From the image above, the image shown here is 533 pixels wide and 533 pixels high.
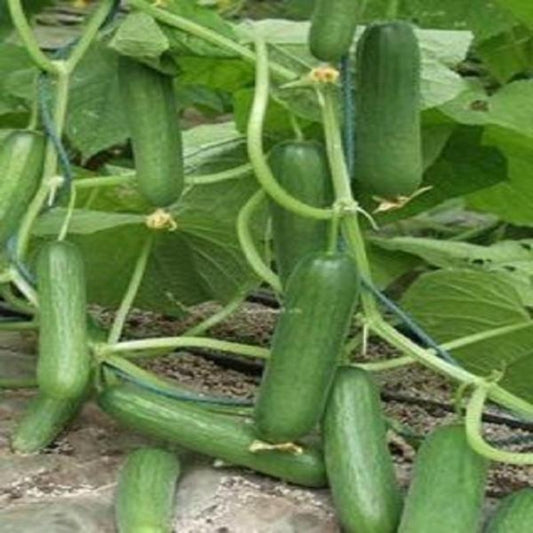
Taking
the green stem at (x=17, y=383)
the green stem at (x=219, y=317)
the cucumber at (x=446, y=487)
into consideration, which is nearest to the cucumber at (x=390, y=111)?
the cucumber at (x=446, y=487)

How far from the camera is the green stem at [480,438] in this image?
1539 millimetres

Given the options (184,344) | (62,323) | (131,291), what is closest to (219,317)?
(131,291)

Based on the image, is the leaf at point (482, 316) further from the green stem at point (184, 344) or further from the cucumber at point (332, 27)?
the cucumber at point (332, 27)

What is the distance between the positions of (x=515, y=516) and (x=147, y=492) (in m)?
0.35

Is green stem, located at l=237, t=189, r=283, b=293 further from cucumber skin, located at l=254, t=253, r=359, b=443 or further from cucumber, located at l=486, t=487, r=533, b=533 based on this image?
cucumber, located at l=486, t=487, r=533, b=533

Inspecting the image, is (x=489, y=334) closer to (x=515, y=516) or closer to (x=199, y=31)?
(x=515, y=516)

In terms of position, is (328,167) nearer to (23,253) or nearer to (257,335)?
(23,253)

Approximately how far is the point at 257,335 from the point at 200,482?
54 centimetres

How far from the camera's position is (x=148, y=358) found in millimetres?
2107

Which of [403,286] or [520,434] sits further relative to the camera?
[403,286]

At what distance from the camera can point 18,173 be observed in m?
1.69

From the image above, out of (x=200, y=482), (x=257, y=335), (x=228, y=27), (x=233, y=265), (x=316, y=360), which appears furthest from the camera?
(x=257, y=335)

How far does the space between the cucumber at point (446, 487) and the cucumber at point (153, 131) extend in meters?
0.35

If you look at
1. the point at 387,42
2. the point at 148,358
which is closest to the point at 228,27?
the point at 387,42
